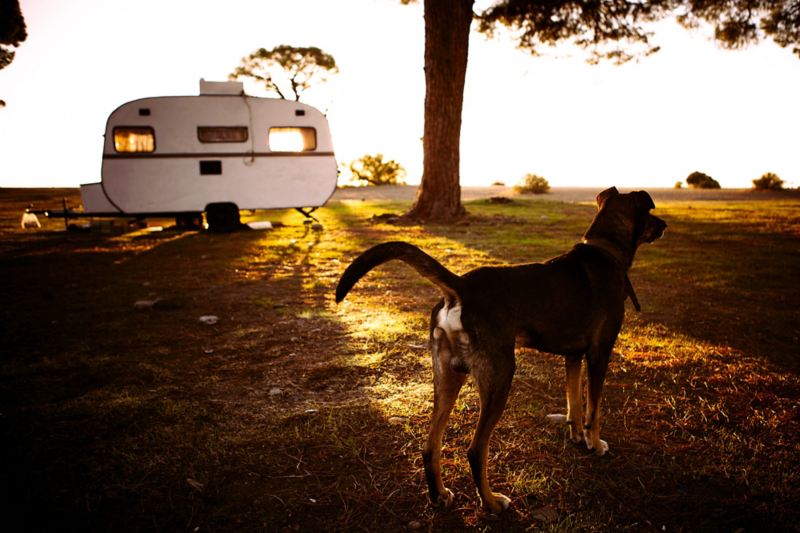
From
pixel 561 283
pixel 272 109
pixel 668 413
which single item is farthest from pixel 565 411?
pixel 272 109

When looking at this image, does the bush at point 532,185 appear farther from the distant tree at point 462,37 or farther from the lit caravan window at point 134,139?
the lit caravan window at point 134,139

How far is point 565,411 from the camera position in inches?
129

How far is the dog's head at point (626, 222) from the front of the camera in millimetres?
2846

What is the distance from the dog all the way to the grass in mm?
368

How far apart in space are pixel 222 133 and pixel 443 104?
6777mm

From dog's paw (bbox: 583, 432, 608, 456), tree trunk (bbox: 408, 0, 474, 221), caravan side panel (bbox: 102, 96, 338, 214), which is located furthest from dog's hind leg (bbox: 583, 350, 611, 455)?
caravan side panel (bbox: 102, 96, 338, 214)

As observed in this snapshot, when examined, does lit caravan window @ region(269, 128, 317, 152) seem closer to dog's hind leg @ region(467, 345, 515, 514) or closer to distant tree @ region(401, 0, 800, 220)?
distant tree @ region(401, 0, 800, 220)

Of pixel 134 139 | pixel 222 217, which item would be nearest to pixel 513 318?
pixel 222 217

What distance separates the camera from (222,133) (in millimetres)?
12734

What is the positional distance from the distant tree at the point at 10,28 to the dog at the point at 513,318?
26.2m

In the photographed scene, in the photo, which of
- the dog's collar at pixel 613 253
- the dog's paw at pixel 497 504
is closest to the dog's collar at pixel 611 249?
the dog's collar at pixel 613 253

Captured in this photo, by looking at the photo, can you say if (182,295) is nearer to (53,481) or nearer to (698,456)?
(53,481)

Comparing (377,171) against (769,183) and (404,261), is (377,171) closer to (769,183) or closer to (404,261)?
(769,183)

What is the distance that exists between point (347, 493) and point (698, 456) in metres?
2.13
